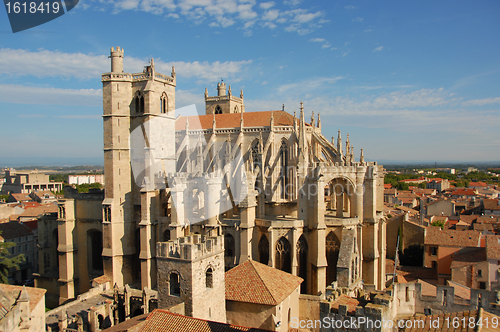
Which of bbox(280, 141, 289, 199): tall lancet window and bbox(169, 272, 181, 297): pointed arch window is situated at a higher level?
bbox(280, 141, 289, 199): tall lancet window

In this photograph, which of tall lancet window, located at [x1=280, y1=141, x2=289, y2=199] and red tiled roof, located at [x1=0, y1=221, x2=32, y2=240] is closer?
tall lancet window, located at [x1=280, y1=141, x2=289, y2=199]

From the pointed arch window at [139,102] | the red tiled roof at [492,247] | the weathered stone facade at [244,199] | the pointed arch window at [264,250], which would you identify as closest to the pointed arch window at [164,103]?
the weathered stone facade at [244,199]

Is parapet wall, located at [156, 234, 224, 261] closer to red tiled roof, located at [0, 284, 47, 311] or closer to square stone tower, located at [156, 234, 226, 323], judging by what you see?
square stone tower, located at [156, 234, 226, 323]

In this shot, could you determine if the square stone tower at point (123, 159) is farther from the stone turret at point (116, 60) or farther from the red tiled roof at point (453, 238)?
the red tiled roof at point (453, 238)

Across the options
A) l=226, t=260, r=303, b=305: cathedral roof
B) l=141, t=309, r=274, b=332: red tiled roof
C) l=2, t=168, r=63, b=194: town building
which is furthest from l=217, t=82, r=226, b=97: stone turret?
l=2, t=168, r=63, b=194: town building

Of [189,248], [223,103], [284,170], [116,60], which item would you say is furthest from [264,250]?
[223,103]

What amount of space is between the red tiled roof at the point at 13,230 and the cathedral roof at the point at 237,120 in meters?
24.1

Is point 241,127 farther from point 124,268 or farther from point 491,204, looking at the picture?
point 491,204

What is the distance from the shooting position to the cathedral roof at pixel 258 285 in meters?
17.8

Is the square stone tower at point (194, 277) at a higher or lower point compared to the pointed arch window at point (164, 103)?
lower

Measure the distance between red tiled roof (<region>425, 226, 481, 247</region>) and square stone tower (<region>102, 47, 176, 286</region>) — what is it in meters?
27.7

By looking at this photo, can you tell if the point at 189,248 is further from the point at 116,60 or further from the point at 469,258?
the point at 469,258

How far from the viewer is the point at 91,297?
89.2 ft

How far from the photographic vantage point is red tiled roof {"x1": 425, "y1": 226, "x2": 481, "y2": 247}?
35.3m
